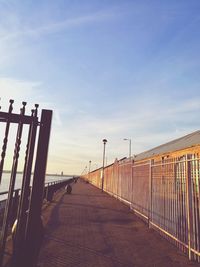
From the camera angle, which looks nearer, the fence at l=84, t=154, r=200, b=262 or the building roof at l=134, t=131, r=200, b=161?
the fence at l=84, t=154, r=200, b=262

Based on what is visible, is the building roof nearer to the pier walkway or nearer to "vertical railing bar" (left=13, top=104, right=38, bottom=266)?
the pier walkway

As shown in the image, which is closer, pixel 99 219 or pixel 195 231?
pixel 195 231

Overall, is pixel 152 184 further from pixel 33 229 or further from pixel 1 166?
pixel 1 166

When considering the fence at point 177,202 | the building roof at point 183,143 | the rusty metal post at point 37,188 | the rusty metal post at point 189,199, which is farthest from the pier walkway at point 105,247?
the building roof at point 183,143

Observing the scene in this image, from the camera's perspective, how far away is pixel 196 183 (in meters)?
6.88

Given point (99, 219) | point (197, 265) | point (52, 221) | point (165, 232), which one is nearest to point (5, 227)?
point (197, 265)

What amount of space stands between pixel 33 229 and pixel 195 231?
4052 mm

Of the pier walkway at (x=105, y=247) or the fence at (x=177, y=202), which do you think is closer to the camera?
the pier walkway at (x=105, y=247)

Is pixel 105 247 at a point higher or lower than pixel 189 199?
lower

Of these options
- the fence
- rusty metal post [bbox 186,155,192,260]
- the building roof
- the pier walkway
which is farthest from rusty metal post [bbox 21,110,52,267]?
the building roof

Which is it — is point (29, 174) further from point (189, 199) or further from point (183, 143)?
point (183, 143)

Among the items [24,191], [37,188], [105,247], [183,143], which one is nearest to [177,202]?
[105,247]

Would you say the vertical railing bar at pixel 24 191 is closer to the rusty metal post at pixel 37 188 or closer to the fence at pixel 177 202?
the rusty metal post at pixel 37 188

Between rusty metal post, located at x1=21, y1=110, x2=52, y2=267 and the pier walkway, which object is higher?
rusty metal post, located at x1=21, y1=110, x2=52, y2=267
